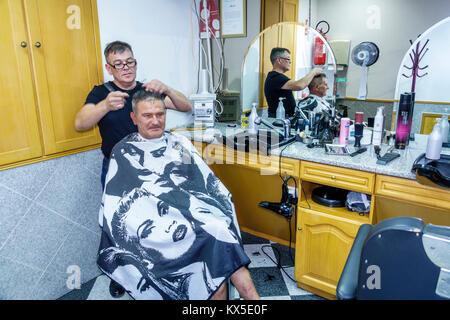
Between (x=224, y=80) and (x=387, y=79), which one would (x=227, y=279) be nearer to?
(x=387, y=79)

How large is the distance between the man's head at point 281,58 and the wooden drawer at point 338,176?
34.5 inches

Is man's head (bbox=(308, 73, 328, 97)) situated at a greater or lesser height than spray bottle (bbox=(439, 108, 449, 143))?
greater

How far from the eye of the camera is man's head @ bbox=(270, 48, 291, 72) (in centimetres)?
234

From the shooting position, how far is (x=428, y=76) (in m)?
1.85

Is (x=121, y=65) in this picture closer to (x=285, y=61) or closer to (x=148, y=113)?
(x=148, y=113)

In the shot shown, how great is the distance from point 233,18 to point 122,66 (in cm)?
109

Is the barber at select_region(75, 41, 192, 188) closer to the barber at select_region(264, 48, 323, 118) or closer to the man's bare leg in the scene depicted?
the barber at select_region(264, 48, 323, 118)

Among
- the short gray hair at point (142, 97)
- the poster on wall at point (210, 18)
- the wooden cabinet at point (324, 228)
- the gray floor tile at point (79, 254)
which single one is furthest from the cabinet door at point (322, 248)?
the poster on wall at point (210, 18)

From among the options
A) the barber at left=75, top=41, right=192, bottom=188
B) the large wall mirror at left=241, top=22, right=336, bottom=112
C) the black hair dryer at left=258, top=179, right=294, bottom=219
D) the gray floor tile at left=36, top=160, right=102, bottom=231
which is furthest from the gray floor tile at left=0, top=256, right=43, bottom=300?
the large wall mirror at left=241, top=22, right=336, bottom=112

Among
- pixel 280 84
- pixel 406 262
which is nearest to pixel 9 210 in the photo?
pixel 406 262

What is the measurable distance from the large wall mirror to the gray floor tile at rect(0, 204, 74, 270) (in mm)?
1615

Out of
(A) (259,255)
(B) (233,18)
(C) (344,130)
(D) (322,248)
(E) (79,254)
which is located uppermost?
(B) (233,18)

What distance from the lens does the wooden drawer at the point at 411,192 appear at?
1453 millimetres
